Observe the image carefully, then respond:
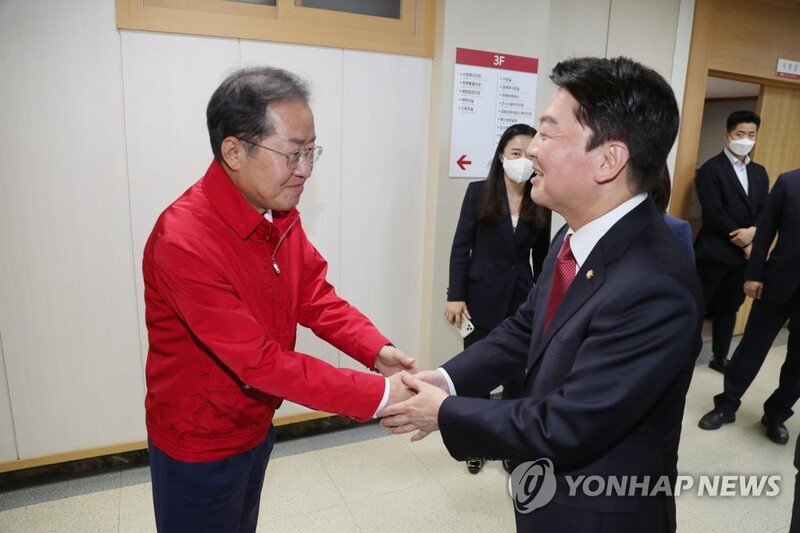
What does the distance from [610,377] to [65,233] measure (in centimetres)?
232

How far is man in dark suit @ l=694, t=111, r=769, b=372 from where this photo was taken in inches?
143

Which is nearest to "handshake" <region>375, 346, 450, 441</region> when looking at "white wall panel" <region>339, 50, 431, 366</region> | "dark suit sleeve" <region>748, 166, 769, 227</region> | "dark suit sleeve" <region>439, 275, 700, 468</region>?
"dark suit sleeve" <region>439, 275, 700, 468</region>

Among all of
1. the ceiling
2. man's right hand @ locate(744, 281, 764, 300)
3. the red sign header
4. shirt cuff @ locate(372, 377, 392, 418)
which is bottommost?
man's right hand @ locate(744, 281, 764, 300)

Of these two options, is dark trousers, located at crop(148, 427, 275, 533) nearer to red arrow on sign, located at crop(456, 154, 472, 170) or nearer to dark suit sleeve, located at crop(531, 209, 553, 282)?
dark suit sleeve, located at crop(531, 209, 553, 282)

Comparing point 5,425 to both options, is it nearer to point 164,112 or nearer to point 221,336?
point 164,112

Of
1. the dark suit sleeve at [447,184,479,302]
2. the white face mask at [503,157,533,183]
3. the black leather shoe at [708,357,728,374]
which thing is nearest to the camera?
the white face mask at [503,157,533,183]

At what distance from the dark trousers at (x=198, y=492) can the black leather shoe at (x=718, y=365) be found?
3.84 metres

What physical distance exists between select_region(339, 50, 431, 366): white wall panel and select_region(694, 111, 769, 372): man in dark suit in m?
2.23

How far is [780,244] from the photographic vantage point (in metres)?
2.86

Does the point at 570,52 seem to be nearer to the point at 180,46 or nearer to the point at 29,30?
the point at 180,46

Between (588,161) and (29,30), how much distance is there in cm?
227

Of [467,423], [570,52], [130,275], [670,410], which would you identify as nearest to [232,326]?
[467,423]

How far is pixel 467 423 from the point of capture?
1088 millimetres

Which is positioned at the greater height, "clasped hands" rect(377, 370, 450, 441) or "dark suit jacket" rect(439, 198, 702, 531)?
"dark suit jacket" rect(439, 198, 702, 531)
